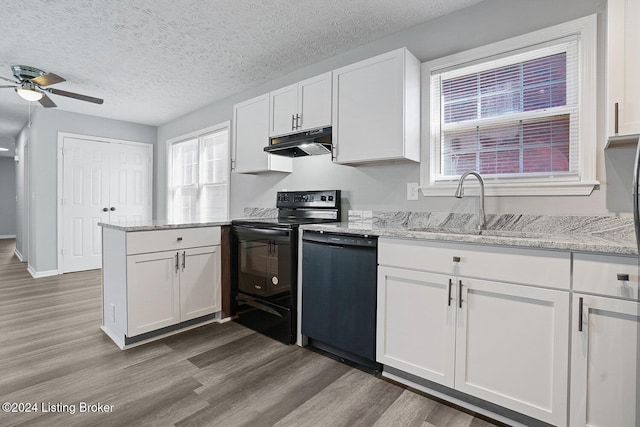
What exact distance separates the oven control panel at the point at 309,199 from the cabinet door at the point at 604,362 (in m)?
1.87

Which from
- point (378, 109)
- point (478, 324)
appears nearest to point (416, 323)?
point (478, 324)

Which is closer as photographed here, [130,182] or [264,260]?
[264,260]

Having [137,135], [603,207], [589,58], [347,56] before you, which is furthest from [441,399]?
[137,135]

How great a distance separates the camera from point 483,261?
1580 mm

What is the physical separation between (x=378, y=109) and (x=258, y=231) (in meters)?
1.37

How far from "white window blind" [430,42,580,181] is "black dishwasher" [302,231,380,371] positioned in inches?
35.9

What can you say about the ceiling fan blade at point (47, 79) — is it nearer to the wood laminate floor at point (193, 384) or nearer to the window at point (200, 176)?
the window at point (200, 176)

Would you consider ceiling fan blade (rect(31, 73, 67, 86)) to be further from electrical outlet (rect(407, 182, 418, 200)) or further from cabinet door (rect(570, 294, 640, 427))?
cabinet door (rect(570, 294, 640, 427))

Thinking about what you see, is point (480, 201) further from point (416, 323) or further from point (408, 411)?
point (408, 411)

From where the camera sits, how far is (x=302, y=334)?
2.44m

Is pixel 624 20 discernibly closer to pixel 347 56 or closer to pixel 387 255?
pixel 387 255

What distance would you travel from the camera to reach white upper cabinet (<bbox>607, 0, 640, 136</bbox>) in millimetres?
1482

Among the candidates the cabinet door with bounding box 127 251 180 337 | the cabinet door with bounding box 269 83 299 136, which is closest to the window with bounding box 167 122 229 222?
the cabinet door with bounding box 269 83 299 136

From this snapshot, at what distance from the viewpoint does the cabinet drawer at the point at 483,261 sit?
1.40 metres
